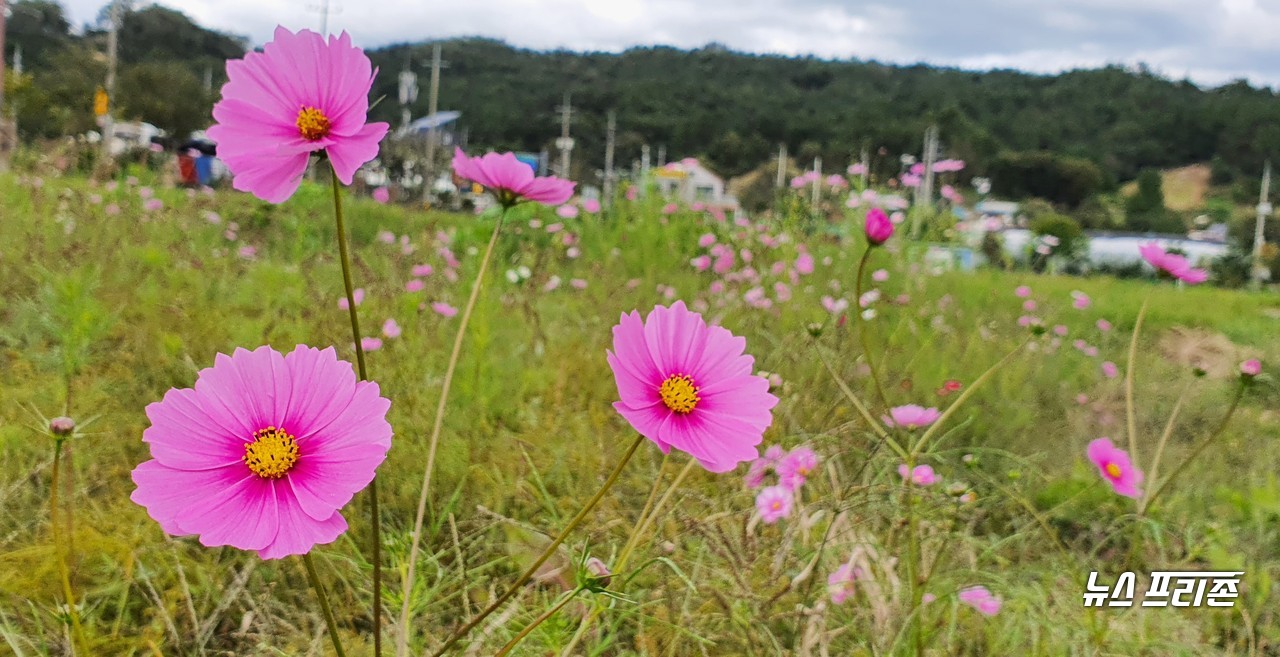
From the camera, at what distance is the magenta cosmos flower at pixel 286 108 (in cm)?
45

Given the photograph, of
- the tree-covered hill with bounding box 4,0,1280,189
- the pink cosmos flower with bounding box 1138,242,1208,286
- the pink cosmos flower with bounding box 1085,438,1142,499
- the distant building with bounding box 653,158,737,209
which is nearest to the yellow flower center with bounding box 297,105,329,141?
the pink cosmos flower with bounding box 1085,438,1142,499

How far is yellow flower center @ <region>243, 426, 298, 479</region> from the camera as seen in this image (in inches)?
15.9

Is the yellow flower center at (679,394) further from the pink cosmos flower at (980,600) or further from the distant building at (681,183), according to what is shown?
the distant building at (681,183)

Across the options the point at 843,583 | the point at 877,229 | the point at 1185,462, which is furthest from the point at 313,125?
the point at 1185,462

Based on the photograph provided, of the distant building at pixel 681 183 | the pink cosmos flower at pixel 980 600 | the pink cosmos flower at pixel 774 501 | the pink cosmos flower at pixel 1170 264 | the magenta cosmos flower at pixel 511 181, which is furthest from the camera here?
the distant building at pixel 681 183

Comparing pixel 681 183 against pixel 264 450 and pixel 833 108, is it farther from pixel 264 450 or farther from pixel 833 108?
pixel 833 108

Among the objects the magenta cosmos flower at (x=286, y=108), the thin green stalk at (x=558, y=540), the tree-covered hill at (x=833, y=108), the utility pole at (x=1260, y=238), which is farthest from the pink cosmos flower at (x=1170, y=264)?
the tree-covered hill at (x=833, y=108)

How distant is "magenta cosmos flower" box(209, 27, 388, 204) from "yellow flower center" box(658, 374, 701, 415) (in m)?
0.23

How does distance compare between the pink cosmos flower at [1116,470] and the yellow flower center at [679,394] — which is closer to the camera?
the yellow flower center at [679,394]

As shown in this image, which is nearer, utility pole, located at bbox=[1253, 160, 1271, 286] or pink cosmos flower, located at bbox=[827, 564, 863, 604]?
pink cosmos flower, located at bbox=[827, 564, 863, 604]

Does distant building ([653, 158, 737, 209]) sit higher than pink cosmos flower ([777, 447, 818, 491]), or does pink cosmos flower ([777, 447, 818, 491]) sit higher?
distant building ([653, 158, 737, 209])

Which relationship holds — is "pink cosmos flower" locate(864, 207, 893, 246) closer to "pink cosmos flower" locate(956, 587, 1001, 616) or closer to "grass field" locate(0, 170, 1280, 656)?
"grass field" locate(0, 170, 1280, 656)

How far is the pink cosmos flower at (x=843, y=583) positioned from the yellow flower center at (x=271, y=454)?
660 millimetres

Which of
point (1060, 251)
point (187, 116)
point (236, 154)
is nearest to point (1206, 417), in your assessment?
point (236, 154)
